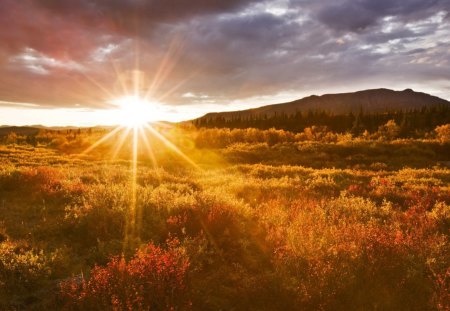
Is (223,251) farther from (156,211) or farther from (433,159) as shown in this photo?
(433,159)

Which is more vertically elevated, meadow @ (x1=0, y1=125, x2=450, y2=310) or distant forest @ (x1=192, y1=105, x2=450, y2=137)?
distant forest @ (x1=192, y1=105, x2=450, y2=137)

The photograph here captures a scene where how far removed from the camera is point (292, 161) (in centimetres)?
3075

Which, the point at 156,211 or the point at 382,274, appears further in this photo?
the point at 156,211

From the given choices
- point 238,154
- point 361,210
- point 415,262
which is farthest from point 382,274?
point 238,154

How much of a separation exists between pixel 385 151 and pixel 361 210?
26.9 meters

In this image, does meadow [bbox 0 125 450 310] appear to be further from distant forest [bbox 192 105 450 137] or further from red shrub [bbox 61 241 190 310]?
distant forest [bbox 192 105 450 137]

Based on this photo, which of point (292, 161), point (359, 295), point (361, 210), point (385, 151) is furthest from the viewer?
point (385, 151)

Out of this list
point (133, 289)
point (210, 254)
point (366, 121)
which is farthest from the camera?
point (366, 121)

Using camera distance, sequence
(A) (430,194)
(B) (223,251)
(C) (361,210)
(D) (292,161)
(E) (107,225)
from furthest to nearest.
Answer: (D) (292,161)
(A) (430,194)
(C) (361,210)
(E) (107,225)
(B) (223,251)

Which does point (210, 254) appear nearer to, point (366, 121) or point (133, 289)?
point (133, 289)

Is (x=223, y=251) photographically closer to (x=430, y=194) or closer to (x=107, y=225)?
(x=107, y=225)

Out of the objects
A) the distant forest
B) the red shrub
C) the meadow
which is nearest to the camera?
the red shrub

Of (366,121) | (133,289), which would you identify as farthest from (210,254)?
(366,121)

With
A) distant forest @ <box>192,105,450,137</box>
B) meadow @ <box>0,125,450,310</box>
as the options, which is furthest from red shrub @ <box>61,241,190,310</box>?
distant forest @ <box>192,105,450,137</box>
